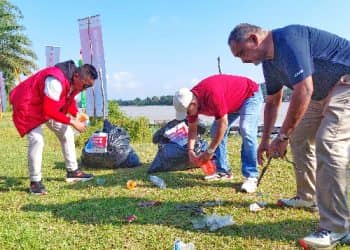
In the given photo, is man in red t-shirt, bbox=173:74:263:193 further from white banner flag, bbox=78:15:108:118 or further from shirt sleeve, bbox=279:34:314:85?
white banner flag, bbox=78:15:108:118

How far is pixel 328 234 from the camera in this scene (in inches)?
115

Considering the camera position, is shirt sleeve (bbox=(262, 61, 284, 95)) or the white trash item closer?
shirt sleeve (bbox=(262, 61, 284, 95))

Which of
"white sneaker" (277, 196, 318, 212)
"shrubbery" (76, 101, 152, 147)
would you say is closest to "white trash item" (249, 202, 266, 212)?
"white sneaker" (277, 196, 318, 212)

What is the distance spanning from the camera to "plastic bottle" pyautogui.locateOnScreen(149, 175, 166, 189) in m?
4.99

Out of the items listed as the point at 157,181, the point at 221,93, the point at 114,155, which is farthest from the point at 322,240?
the point at 114,155

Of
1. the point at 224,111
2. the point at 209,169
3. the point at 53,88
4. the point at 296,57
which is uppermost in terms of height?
the point at 296,57

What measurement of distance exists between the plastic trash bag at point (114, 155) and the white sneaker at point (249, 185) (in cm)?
226

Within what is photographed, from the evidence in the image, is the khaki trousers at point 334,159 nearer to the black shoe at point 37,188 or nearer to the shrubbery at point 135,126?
the black shoe at point 37,188

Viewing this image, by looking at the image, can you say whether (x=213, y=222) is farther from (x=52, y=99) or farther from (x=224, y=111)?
(x=52, y=99)

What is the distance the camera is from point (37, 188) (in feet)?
16.1

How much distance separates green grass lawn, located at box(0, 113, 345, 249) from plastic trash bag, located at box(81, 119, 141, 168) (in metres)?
0.52

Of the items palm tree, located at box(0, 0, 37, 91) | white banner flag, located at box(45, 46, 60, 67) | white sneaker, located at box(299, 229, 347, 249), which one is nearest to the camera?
white sneaker, located at box(299, 229, 347, 249)

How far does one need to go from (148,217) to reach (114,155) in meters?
2.64

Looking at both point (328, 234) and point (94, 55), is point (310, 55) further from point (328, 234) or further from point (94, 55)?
point (94, 55)
